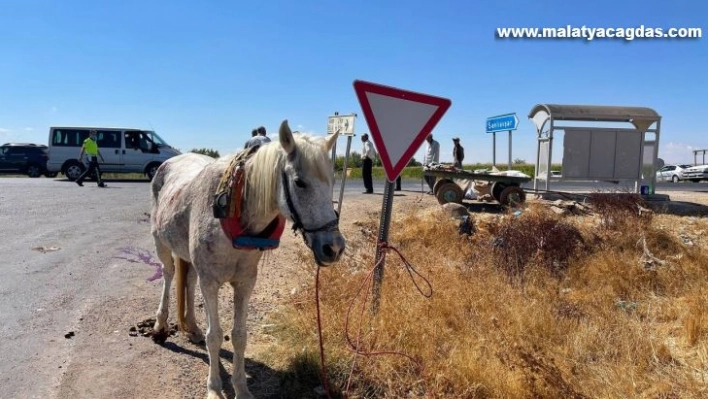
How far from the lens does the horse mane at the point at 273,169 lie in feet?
8.89

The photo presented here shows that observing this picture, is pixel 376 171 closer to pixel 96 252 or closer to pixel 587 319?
pixel 96 252

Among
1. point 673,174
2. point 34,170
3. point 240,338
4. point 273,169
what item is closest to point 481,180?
point 240,338

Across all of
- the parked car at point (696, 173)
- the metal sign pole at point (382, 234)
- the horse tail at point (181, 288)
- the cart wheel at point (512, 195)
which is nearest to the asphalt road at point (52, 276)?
the horse tail at point (181, 288)

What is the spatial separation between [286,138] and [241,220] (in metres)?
0.69

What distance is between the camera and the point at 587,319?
444 cm

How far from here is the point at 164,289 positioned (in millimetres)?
4539

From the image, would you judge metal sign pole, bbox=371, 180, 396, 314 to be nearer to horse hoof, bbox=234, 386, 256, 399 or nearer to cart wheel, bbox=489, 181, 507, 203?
horse hoof, bbox=234, 386, 256, 399

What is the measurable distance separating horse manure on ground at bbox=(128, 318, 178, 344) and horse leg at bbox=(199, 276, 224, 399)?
3.83 ft

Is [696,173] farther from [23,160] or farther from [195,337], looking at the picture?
[23,160]

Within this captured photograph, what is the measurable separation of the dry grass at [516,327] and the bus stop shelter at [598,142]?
6.38 meters

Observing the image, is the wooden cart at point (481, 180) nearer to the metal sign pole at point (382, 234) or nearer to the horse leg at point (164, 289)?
the metal sign pole at point (382, 234)

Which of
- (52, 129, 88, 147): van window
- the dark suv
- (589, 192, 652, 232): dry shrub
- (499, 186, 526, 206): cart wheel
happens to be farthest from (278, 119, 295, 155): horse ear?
the dark suv

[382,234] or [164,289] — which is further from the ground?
[382,234]

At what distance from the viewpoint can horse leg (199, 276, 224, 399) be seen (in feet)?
10.6
